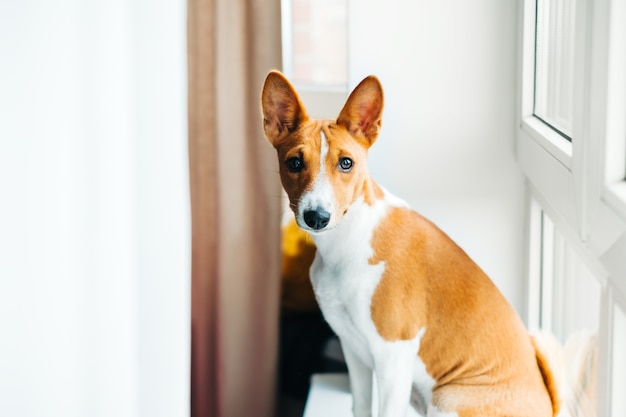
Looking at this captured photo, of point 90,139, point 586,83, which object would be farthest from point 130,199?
point 586,83

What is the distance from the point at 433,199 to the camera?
4.72ft

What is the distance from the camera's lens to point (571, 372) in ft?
3.84

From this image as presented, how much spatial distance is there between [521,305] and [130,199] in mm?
734

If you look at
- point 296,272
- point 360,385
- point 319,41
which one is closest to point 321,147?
point 360,385

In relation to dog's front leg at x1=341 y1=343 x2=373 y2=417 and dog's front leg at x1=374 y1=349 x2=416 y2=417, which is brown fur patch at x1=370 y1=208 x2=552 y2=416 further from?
dog's front leg at x1=341 y1=343 x2=373 y2=417

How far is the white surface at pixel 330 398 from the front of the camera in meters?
1.36

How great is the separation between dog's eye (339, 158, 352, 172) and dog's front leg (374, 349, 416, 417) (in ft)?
0.82

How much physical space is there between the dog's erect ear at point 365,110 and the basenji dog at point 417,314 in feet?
0.05

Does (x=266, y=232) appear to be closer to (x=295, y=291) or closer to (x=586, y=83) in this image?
(x=295, y=291)

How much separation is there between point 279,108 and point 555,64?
490 millimetres

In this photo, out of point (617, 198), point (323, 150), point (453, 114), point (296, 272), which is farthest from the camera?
point (296, 272)

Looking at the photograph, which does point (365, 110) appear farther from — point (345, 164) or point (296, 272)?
point (296, 272)

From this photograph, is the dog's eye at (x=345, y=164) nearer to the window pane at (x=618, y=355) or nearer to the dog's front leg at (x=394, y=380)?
the dog's front leg at (x=394, y=380)

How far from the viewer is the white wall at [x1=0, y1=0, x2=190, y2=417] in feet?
3.18
